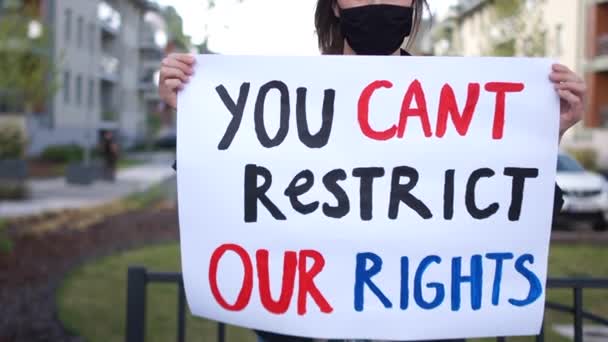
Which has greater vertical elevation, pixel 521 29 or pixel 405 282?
pixel 521 29

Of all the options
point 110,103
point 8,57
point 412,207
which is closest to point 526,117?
point 412,207

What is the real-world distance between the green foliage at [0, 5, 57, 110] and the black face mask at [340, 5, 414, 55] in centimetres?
1946

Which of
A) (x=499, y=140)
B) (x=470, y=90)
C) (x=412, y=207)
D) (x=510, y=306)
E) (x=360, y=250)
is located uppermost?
(x=470, y=90)

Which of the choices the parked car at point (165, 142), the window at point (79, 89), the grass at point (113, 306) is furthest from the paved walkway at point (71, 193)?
the parked car at point (165, 142)

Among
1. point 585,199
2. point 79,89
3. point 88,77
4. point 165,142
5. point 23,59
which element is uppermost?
point 23,59

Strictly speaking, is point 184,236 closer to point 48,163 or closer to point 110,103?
point 48,163

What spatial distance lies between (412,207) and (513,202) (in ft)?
0.91

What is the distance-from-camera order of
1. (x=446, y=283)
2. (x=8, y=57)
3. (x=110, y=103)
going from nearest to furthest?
(x=446, y=283)
(x=8, y=57)
(x=110, y=103)

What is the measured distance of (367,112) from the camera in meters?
1.91

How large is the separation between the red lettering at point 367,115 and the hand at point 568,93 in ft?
1.52

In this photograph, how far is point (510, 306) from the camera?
6.20 ft

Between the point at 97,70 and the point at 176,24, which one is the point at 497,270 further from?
the point at 97,70

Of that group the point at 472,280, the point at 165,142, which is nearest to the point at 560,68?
the point at 472,280

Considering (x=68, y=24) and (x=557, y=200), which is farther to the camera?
(x=68, y=24)
